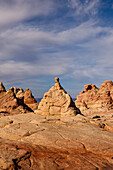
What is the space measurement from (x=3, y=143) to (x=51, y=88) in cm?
1303

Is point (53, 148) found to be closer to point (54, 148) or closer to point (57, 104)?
point (54, 148)

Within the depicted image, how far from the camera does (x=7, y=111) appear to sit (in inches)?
1219

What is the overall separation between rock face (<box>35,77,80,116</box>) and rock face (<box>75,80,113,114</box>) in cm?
2733

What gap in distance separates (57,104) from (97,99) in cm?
3458

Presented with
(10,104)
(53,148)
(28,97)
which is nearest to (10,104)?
(10,104)

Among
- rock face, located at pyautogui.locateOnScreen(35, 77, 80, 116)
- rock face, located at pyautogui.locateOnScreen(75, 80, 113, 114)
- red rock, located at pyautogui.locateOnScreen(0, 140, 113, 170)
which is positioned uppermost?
rock face, located at pyautogui.locateOnScreen(75, 80, 113, 114)

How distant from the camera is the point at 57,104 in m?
19.4

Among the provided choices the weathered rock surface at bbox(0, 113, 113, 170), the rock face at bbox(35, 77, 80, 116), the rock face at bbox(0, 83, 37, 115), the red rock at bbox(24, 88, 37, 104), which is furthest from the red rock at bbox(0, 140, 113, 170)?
the red rock at bbox(24, 88, 37, 104)

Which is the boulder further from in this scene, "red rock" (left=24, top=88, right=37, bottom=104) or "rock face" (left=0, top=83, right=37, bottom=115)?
"red rock" (left=24, top=88, right=37, bottom=104)

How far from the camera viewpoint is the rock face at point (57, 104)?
18703mm

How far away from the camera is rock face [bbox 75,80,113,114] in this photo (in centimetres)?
4779

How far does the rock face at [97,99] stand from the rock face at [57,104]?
2733cm

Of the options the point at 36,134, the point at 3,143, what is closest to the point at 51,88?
the point at 36,134

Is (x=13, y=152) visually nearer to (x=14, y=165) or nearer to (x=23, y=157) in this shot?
(x=23, y=157)
